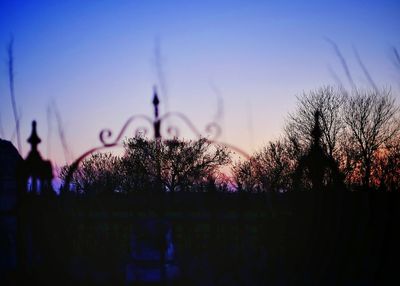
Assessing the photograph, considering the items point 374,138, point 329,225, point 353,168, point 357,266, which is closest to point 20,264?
point 329,225

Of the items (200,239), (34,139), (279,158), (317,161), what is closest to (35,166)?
(34,139)

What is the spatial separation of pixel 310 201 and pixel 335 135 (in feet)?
75.9

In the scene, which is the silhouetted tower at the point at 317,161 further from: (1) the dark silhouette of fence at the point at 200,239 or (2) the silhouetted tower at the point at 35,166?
(2) the silhouetted tower at the point at 35,166

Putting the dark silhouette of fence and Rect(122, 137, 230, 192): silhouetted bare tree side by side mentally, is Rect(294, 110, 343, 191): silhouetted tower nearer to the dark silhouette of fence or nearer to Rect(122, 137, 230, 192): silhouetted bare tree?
the dark silhouette of fence

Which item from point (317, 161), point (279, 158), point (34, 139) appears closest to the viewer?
point (34, 139)

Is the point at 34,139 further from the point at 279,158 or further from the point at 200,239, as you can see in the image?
the point at 279,158

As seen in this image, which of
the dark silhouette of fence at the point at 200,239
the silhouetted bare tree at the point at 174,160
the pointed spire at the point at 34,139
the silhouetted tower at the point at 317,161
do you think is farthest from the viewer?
the silhouetted bare tree at the point at 174,160

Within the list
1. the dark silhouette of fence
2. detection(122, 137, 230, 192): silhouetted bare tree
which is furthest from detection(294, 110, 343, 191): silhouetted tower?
detection(122, 137, 230, 192): silhouetted bare tree

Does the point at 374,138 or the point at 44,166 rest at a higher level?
the point at 374,138

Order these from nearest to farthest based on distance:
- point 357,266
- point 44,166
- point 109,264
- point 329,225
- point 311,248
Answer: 1. point 44,166
2. point 329,225
3. point 311,248
4. point 357,266
5. point 109,264

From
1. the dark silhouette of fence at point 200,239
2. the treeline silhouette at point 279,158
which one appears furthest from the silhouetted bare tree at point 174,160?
the dark silhouette of fence at point 200,239

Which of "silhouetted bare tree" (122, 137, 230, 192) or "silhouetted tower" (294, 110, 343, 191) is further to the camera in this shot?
"silhouetted bare tree" (122, 137, 230, 192)

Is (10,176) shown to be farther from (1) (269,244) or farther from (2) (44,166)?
(1) (269,244)

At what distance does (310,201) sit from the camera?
30.9 feet
